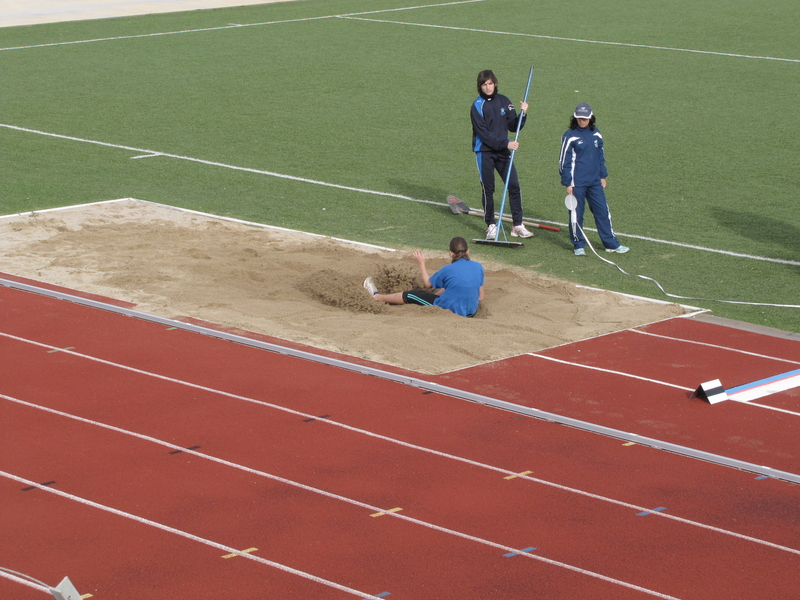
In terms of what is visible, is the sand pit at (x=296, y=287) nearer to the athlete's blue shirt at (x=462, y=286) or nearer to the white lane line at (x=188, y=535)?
the athlete's blue shirt at (x=462, y=286)

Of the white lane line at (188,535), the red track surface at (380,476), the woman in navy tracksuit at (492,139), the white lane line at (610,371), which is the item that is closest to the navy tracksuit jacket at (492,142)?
the woman in navy tracksuit at (492,139)

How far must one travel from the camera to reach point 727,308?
942 centimetres

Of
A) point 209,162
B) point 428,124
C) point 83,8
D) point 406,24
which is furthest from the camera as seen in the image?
point 83,8

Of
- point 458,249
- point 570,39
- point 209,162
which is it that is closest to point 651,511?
point 458,249

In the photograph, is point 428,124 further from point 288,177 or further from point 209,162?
point 209,162

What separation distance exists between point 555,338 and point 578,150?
310cm

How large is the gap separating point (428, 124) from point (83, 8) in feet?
60.4

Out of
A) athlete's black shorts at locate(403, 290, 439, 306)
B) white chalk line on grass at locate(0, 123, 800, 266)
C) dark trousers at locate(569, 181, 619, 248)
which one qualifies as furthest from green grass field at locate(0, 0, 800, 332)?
athlete's black shorts at locate(403, 290, 439, 306)

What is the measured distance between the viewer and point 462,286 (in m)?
8.88

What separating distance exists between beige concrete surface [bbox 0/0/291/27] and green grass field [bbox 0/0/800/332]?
1.87 meters

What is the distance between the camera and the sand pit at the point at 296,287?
8.48 metres

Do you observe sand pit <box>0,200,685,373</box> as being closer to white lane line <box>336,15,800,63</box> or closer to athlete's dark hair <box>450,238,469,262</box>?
athlete's dark hair <box>450,238,469,262</box>

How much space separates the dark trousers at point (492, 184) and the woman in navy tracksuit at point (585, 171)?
2.69 feet

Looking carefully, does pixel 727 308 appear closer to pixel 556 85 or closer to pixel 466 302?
pixel 466 302
